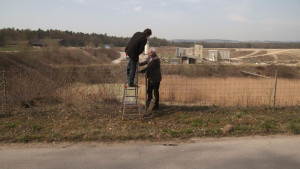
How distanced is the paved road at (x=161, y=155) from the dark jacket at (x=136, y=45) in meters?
2.33

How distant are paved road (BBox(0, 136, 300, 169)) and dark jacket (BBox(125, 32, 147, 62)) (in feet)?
7.64

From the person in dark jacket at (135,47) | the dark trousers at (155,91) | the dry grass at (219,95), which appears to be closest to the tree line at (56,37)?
the dry grass at (219,95)

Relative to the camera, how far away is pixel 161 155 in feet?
14.9

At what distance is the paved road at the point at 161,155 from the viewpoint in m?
4.15

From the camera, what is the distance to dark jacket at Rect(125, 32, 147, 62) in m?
6.13

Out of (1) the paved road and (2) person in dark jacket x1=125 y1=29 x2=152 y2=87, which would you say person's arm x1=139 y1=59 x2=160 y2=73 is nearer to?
(2) person in dark jacket x1=125 y1=29 x2=152 y2=87

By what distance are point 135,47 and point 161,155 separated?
9.25ft

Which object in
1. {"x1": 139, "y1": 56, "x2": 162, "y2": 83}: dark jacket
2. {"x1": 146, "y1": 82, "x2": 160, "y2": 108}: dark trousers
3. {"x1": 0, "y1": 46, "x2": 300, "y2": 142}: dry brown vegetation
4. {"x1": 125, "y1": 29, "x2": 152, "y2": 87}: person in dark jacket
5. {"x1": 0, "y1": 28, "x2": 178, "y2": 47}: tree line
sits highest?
{"x1": 0, "y1": 28, "x2": 178, "y2": 47}: tree line

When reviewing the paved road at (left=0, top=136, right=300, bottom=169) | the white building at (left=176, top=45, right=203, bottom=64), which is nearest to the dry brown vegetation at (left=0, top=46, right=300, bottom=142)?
the paved road at (left=0, top=136, right=300, bottom=169)

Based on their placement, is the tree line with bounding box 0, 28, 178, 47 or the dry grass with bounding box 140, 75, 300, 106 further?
the tree line with bounding box 0, 28, 178, 47

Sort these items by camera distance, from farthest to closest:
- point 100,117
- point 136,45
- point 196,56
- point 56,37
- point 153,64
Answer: point 56,37 → point 196,56 → point 153,64 → point 100,117 → point 136,45

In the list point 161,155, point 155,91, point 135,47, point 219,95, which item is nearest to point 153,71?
point 155,91

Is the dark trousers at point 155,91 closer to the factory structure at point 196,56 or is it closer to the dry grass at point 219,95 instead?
the dry grass at point 219,95

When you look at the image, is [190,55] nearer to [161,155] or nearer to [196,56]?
[196,56]
